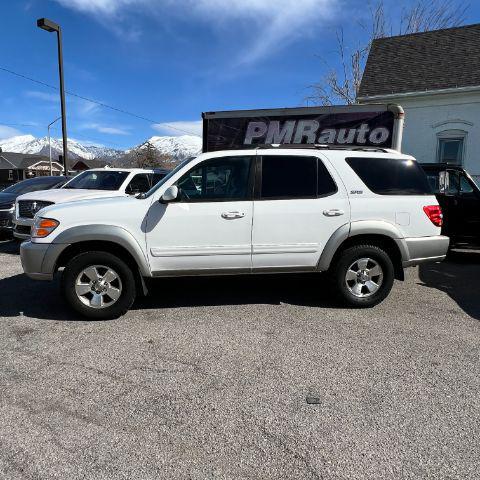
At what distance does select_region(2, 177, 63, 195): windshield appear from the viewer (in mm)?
10695

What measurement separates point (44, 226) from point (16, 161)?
261 ft

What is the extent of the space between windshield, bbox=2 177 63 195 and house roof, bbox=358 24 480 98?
34.1 ft

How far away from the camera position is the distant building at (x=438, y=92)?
1298cm

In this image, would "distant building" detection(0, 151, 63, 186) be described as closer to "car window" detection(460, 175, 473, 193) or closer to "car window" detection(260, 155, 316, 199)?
"car window" detection(460, 175, 473, 193)

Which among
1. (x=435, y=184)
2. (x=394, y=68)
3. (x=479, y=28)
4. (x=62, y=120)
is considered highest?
(x=479, y=28)

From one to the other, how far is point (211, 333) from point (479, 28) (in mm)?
16176

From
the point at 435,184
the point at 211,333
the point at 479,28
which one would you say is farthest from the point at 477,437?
the point at 479,28

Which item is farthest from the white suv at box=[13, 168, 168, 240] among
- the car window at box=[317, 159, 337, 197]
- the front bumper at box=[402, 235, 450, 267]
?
the front bumper at box=[402, 235, 450, 267]

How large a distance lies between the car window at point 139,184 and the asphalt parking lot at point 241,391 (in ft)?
13.9

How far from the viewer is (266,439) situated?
8.56 ft

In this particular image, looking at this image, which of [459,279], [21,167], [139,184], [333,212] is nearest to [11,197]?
[139,184]

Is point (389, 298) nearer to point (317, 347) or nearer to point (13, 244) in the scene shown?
point (317, 347)

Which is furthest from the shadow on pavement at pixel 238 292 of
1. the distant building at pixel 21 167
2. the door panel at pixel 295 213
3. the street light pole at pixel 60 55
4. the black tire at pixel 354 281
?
the distant building at pixel 21 167

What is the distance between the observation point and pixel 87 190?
8906 mm
